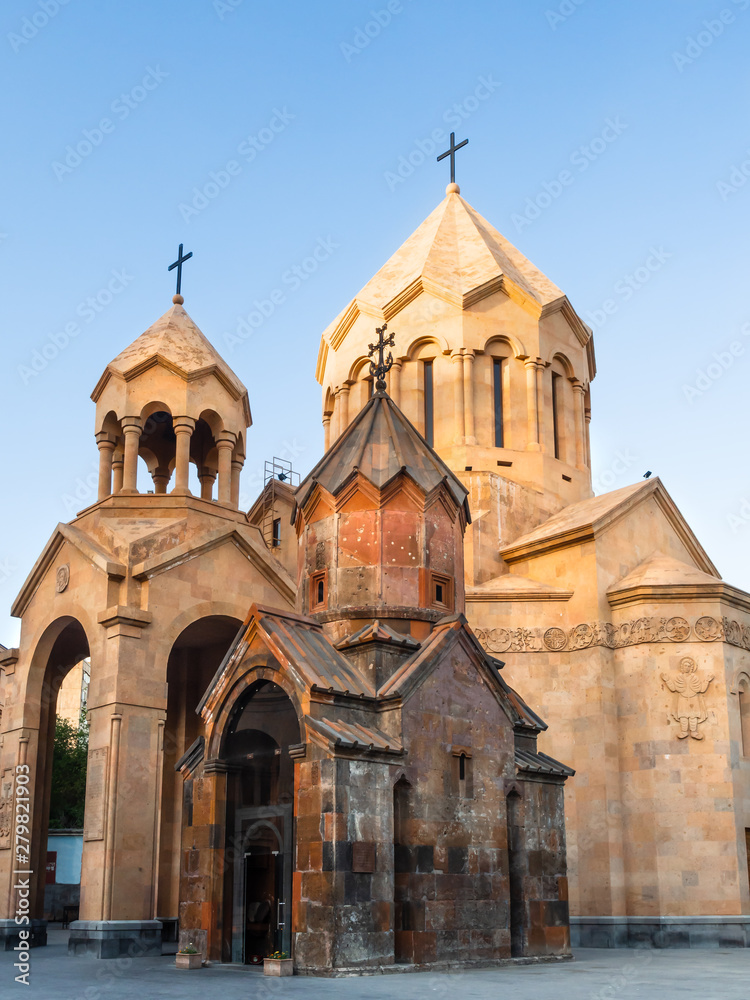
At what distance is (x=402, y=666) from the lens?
1177cm

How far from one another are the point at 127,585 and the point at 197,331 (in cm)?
577

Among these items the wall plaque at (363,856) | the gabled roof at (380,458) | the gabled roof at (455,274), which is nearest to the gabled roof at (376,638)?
the gabled roof at (380,458)

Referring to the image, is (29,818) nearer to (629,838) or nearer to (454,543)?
(454,543)

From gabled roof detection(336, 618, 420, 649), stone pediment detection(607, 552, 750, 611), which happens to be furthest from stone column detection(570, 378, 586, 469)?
gabled roof detection(336, 618, 420, 649)

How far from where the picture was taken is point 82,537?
16.6m

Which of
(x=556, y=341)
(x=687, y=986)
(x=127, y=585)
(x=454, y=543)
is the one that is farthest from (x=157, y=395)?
(x=687, y=986)

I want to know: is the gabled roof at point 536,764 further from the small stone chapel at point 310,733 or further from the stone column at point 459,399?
the stone column at point 459,399

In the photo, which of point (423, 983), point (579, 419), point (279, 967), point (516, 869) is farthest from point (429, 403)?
point (423, 983)

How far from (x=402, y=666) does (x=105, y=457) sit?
28.6 feet

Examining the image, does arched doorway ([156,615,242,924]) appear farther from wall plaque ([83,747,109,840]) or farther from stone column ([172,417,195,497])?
wall plaque ([83,747,109,840])

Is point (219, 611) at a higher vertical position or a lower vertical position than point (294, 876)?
higher

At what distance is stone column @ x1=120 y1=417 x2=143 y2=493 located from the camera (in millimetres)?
17547

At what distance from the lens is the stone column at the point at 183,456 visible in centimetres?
1755

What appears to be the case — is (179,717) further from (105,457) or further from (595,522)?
(595,522)
